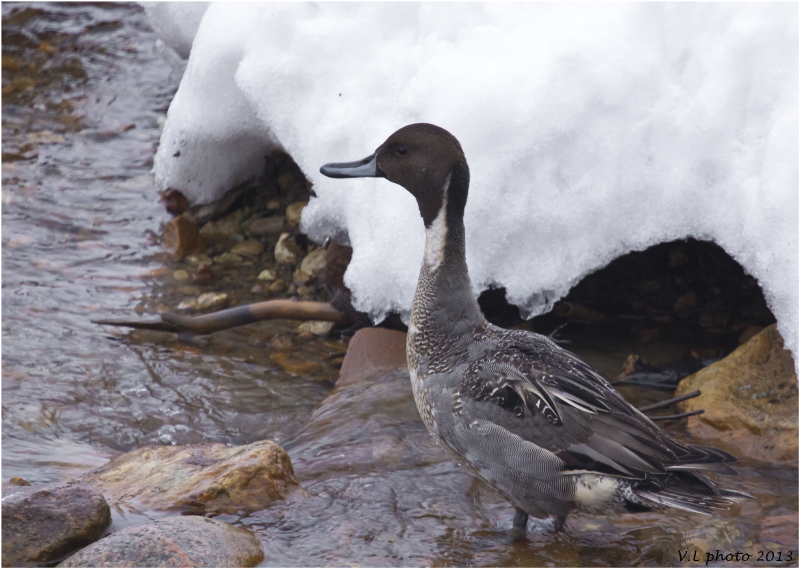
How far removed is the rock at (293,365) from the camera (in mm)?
5137

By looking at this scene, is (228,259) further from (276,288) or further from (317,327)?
(317,327)

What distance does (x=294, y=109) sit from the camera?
5.54 m

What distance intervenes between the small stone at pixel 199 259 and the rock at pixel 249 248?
225mm

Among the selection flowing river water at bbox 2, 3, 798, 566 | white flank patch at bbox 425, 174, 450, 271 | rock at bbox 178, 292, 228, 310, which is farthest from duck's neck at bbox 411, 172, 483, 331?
rock at bbox 178, 292, 228, 310

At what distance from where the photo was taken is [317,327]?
5.54 m

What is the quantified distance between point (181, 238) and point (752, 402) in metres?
4.52

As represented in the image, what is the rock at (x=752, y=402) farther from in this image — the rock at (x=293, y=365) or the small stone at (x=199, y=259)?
the small stone at (x=199, y=259)

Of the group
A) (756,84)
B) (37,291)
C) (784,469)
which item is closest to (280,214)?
(37,291)

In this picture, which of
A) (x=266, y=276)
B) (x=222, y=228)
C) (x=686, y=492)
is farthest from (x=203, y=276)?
(x=686, y=492)

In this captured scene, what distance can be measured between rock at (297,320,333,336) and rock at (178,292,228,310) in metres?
0.67

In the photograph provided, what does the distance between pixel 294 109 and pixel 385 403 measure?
232 centimetres

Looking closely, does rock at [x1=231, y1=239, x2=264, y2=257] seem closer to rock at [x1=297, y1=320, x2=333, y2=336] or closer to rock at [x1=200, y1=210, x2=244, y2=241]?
rock at [x1=200, y1=210, x2=244, y2=241]

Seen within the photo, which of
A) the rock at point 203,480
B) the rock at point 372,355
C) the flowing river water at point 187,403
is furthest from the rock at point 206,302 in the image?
the rock at point 203,480

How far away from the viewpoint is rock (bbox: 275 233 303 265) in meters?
6.27
